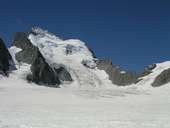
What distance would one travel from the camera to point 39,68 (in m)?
125

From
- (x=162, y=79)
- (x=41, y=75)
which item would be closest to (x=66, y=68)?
(x=41, y=75)

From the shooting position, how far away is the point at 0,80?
94.9 metres

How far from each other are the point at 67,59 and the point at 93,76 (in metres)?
28.9

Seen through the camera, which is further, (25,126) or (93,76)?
(93,76)

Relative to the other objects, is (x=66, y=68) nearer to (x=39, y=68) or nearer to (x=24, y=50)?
(x=24, y=50)

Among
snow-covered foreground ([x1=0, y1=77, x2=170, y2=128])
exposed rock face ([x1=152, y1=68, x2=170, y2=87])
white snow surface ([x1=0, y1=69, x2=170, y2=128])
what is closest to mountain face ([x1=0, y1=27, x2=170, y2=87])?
exposed rock face ([x1=152, y1=68, x2=170, y2=87])

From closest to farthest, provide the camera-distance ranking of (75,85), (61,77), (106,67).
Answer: (75,85) → (61,77) → (106,67)

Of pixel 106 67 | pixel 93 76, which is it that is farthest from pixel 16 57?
pixel 106 67

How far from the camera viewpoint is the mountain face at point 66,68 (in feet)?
396

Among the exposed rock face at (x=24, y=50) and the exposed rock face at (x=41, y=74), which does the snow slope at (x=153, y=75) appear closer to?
the exposed rock face at (x=41, y=74)

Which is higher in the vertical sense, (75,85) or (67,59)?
(67,59)

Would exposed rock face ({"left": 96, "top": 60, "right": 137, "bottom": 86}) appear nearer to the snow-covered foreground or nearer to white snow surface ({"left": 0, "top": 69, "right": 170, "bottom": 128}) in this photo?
white snow surface ({"left": 0, "top": 69, "right": 170, "bottom": 128})

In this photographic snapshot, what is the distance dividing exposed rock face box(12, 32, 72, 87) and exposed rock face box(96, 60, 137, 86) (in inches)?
815

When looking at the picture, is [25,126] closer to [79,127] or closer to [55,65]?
[79,127]
